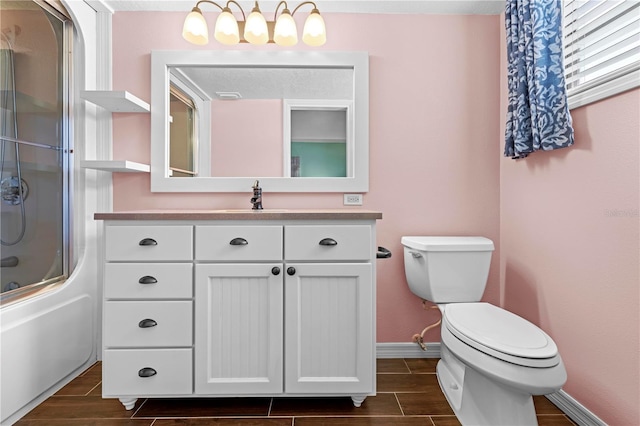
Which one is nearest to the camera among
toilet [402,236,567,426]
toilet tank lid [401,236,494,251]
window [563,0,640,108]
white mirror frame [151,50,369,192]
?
toilet [402,236,567,426]

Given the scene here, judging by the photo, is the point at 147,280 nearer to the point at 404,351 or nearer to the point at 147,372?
the point at 147,372

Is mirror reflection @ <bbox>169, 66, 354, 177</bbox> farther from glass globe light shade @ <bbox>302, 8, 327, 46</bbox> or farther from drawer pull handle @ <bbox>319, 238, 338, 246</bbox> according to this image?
drawer pull handle @ <bbox>319, 238, 338, 246</bbox>

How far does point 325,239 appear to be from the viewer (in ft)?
4.85

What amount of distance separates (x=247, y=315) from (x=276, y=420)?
475 mm

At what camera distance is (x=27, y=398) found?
152cm

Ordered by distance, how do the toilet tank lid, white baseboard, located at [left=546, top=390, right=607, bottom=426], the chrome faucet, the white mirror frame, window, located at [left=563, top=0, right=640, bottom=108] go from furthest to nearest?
the white mirror frame
the chrome faucet
the toilet tank lid
white baseboard, located at [left=546, top=390, right=607, bottom=426]
window, located at [left=563, top=0, right=640, bottom=108]

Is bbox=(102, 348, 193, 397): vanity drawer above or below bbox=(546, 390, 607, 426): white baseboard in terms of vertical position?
above

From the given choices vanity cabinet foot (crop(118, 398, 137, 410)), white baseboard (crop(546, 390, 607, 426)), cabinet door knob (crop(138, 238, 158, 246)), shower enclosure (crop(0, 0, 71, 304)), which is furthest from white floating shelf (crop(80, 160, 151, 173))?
white baseboard (crop(546, 390, 607, 426))

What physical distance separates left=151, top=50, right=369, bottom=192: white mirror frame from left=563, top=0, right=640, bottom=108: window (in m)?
0.99

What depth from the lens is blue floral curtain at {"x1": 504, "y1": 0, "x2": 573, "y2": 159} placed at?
148 centimetres

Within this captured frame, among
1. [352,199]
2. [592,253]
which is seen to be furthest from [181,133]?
[592,253]

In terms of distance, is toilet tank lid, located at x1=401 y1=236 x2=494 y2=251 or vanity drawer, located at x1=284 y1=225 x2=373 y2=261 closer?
vanity drawer, located at x1=284 y1=225 x2=373 y2=261

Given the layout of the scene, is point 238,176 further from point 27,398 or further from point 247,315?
point 27,398

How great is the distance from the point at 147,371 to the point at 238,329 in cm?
43
